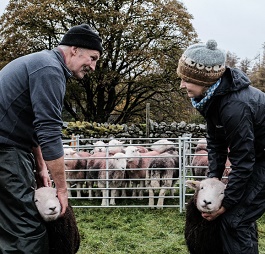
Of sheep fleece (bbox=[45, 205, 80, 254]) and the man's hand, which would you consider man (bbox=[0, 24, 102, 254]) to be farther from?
sheep fleece (bbox=[45, 205, 80, 254])

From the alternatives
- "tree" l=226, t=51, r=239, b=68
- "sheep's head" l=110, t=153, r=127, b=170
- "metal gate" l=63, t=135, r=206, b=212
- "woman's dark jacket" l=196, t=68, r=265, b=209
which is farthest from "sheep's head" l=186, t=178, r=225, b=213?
"tree" l=226, t=51, r=239, b=68

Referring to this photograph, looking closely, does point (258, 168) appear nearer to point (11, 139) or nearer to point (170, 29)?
point (11, 139)

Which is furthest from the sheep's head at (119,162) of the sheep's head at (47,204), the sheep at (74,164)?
the sheep's head at (47,204)

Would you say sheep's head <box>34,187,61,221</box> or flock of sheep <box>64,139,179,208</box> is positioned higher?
sheep's head <box>34,187,61,221</box>

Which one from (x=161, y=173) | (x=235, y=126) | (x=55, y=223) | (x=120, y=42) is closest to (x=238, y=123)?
(x=235, y=126)

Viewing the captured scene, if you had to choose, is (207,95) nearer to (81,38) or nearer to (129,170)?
(81,38)

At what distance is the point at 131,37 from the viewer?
78.1ft

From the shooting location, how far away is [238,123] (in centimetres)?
298

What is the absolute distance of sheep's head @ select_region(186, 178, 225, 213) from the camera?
3343mm

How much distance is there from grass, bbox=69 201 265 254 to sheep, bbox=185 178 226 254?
77.2 inches

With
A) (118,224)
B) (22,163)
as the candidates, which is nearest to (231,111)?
(22,163)

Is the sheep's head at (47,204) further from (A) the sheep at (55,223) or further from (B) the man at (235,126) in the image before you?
(B) the man at (235,126)

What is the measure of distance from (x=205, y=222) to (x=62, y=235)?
46.2 inches

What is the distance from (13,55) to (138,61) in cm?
722
